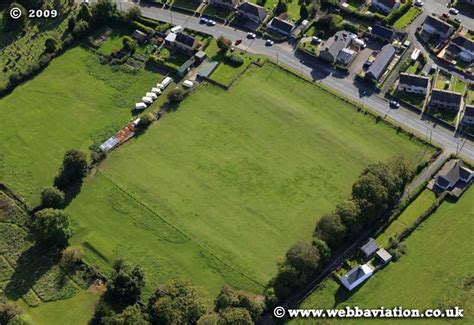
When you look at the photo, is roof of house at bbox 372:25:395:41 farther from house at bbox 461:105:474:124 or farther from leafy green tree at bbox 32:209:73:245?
leafy green tree at bbox 32:209:73:245

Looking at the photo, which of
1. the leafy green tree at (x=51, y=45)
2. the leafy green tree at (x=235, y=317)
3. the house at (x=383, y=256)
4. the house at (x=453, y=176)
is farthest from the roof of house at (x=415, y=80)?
the leafy green tree at (x=51, y=45)

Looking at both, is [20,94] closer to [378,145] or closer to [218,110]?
[218,110]

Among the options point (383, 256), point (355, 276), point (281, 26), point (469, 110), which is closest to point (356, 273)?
point (355, 276)

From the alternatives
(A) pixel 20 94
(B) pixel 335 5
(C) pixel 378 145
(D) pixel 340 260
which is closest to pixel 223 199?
(D) pixel 340 260

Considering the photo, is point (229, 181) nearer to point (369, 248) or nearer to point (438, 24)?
point (369, 248)

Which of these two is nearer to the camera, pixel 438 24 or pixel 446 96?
pixel 446 96

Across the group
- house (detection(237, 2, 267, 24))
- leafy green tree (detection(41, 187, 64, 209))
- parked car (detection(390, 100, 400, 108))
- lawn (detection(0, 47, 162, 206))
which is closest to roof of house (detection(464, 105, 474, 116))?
parked car (detection(390, 100, 400, 108))

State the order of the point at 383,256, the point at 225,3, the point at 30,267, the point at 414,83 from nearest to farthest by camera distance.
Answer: the point at 383,256 → the point at 30,267 → the point at 414,83 → the point at 225,3
